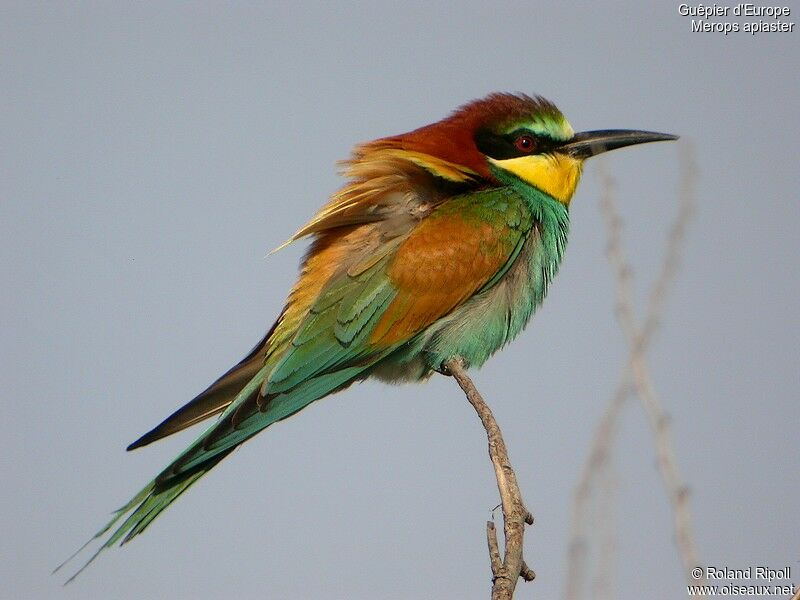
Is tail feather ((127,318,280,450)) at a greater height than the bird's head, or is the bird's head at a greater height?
the bird's head

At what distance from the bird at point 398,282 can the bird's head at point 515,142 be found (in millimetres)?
13

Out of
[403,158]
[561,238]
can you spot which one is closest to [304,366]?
[403,158]

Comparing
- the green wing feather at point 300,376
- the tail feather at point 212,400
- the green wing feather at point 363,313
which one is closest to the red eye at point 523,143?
the green wing feather at point 363,313

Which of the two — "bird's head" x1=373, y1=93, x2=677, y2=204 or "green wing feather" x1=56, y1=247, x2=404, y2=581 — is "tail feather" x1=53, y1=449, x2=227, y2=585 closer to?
"green wing feather" x1=56, y1=247, x2=404, y2=581

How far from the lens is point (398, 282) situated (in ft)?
9.70

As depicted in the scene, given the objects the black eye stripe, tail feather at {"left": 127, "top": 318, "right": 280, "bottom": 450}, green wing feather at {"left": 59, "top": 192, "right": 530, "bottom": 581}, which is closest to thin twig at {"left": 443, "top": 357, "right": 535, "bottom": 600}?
green wing feather at {"left": 59, "top": 192, "right": 530, "bottom": 581}

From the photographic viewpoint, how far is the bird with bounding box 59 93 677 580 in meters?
2.92

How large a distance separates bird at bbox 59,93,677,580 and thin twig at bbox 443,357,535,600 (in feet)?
1.94

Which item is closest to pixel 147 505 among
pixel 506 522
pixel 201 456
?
pixel 201 456

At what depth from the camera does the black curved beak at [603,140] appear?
342 cm

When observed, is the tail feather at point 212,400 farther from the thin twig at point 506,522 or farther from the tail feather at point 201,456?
the thin twig at point 506,522

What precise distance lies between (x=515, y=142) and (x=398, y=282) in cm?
70

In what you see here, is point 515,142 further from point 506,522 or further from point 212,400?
point 506,522

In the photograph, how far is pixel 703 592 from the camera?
2.04 m
